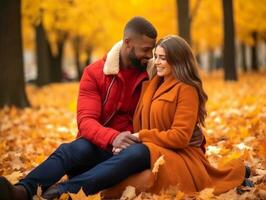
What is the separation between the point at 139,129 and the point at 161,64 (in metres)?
0.65

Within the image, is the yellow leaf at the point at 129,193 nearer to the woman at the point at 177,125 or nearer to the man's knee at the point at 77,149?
the woman at the point at 177,125

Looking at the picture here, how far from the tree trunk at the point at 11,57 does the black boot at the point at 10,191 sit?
8.16m

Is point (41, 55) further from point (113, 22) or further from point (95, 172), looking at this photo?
point (95, 172)

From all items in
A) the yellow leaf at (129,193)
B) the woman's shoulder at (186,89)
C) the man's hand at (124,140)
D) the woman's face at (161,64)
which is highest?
the woman's face at (161,64)

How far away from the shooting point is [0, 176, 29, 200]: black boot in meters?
3.74

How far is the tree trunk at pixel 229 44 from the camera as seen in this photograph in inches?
739

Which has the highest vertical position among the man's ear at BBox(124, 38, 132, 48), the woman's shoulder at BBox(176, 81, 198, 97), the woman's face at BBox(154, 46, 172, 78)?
the man's ear at BBox(124, 38, 132, 48)

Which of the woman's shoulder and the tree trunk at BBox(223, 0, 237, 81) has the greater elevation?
the woman's shoulder

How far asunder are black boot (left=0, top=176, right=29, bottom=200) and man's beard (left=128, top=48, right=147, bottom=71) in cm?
146

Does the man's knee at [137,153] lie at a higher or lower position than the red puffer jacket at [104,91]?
lower

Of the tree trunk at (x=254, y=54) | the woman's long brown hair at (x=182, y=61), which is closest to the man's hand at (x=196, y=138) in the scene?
the woman's long brown hair at (x=182, y=61)

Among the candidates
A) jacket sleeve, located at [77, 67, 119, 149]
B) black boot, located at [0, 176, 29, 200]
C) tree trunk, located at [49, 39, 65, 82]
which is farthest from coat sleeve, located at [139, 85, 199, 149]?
tree trunk, located at [49, 39, 65, 82]

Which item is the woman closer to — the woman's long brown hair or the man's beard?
the woman's long brown hair

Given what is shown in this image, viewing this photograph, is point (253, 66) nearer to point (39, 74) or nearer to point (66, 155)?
point (39, 74)
